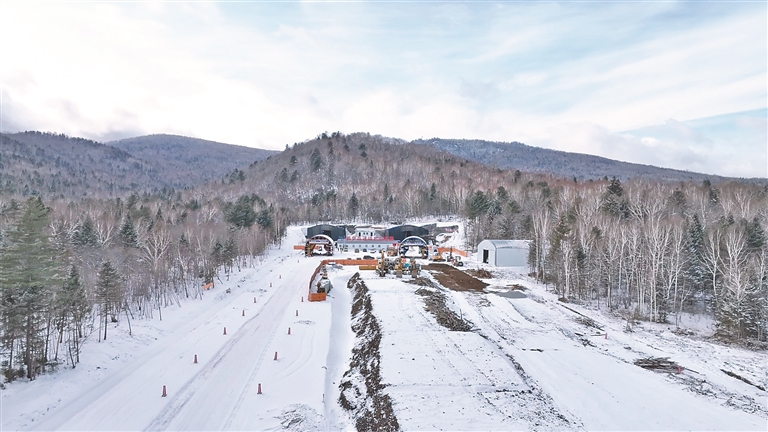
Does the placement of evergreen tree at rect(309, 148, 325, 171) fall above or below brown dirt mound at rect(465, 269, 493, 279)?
above

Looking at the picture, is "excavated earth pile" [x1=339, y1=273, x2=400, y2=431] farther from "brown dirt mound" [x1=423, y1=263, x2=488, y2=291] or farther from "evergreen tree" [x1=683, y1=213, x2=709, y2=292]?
"evergreen tree" [x1=683, y1=213, x2=709, y2=292]

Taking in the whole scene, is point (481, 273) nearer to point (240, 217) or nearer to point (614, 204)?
Answer: point (614, 204)

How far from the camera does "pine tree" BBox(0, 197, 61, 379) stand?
1669 cm

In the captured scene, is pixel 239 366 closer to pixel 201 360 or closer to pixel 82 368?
pixel 201 360

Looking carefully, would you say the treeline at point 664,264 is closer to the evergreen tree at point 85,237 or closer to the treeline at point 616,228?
the treeline at point 616,228

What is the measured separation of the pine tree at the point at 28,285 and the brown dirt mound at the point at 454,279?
30341 mm

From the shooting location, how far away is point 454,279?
43.3m

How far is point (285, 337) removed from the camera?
24.9 m

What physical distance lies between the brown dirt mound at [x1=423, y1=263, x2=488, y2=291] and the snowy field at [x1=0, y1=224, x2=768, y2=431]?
30.7 ft

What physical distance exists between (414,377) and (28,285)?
17457mm

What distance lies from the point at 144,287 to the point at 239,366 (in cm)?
1837

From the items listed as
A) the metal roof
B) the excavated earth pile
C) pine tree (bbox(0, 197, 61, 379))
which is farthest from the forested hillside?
the excavated earth pile

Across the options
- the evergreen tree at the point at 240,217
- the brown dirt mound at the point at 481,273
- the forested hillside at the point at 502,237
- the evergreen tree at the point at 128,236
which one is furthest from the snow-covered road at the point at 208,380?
the evergreen tree at the point at 240,217

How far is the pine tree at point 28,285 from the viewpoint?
54.7 ft
